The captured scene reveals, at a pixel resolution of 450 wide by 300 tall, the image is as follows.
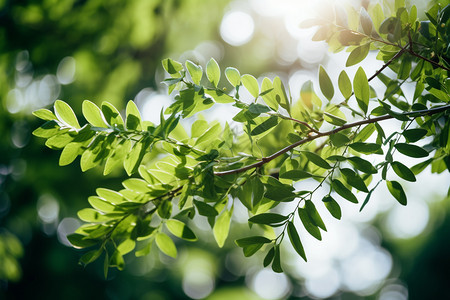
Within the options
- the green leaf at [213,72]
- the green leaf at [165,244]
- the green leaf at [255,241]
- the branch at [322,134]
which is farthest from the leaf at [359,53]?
the green leaf at [165,244]

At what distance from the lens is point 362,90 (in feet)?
1.82

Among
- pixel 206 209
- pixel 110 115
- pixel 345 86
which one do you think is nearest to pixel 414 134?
pixel 345 86

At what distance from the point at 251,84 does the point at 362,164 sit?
21 cm

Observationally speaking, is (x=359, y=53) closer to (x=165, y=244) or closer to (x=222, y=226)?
(x=222, y=226)

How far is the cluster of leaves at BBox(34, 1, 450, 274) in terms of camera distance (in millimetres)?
526

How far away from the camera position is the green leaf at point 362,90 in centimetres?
55

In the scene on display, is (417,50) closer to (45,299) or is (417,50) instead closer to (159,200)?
(159,200)

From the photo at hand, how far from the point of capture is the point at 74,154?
0.56 meters

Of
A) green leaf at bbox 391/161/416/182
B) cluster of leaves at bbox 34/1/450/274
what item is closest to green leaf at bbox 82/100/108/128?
cluster of leaves at bbox 34/1/450/274

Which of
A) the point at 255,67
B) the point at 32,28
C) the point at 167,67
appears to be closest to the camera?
the point at 167,67

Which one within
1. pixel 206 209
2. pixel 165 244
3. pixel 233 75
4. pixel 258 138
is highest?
pixel 233 75

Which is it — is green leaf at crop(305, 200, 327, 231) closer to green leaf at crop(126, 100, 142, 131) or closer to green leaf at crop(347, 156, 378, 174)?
green leaf at crop(347, 156, 378, 174)

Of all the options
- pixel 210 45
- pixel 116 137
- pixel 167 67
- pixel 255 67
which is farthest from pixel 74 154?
pixel 255 67

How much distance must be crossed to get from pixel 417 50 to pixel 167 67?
0.40m
